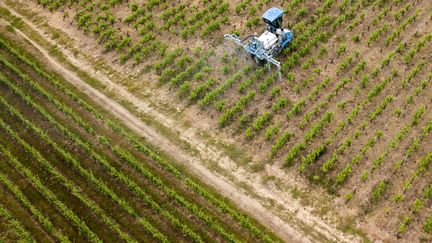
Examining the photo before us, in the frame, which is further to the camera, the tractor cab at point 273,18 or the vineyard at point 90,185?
the tractor cab at point 273,18

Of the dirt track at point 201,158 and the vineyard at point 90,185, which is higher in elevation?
the dirt track at point 201,158

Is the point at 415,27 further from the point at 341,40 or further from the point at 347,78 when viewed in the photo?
the point at 347,78

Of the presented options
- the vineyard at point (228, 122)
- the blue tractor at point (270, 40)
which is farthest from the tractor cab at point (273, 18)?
the vineyard at point (228, 122)

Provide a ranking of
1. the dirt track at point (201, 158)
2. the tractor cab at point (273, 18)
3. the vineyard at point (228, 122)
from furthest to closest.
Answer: the tractor cab at point (273, 18) < the vineyard at point (228, 122) < the dirt track at point (201, 158)

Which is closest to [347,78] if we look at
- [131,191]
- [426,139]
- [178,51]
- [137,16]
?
[426,139]

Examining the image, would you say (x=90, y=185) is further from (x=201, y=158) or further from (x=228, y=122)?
(x=228, y=122)

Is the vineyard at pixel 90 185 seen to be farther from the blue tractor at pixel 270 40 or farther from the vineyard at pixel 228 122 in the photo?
the blue tractor at pixel 270 40
